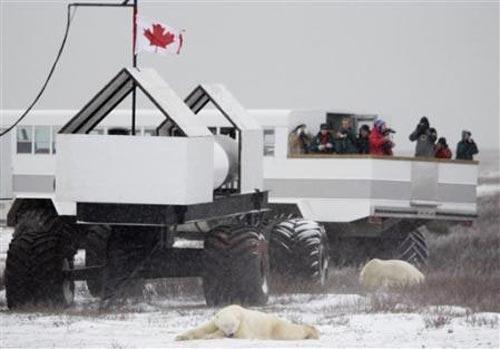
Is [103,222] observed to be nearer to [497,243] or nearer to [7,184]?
[7,184]

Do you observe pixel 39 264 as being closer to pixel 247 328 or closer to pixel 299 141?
pixel 247 328

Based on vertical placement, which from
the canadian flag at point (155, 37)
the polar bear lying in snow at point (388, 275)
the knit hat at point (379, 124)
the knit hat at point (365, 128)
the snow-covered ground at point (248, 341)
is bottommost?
the snow-covered ground at point (248, 341)

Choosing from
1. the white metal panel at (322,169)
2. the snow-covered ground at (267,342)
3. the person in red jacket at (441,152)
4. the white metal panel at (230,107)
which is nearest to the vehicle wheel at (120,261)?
the snow-covered ground at (267,342)

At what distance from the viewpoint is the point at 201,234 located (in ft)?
87.7

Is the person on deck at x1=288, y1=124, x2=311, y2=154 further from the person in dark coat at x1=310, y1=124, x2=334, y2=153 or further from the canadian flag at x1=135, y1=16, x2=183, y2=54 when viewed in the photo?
the canadian flag at x1=135, y1=16, x2=183, y2=54

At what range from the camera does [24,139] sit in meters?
28.5

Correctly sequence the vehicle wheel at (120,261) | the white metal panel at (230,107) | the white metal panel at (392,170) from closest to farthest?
the vehicle wheel at (120,261) → the white metal panel at (230,107) → the white metal panel at (392,170)

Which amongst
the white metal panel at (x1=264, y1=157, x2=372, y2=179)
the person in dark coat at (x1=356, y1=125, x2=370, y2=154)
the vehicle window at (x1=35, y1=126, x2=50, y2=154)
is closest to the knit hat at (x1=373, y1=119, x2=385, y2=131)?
the person in dark coat at (x1=356, y1=125, x2=370, y2=154)

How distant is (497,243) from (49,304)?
1696 centimetres

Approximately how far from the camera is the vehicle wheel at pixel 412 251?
96.7ft

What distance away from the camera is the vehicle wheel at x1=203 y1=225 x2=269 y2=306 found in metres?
21.6

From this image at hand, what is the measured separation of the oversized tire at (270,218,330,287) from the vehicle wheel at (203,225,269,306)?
11.3ft

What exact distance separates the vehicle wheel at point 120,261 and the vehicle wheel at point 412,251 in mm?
8346

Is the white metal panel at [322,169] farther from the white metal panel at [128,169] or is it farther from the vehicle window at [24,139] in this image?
the white metal panel at [128,169]
